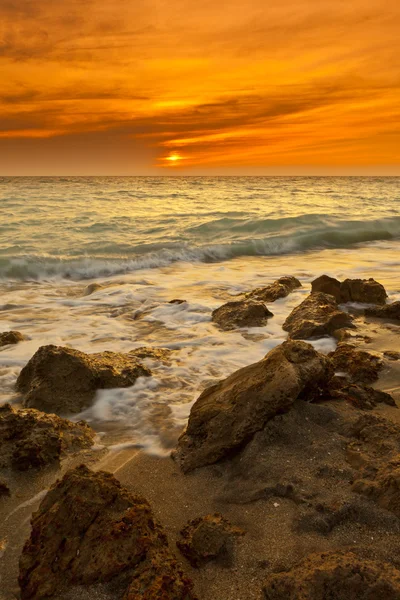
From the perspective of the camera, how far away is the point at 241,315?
6.32 metres

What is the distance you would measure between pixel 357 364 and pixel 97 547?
2.92m

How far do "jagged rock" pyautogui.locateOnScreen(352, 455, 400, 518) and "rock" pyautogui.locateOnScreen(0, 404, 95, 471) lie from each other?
1.88 m

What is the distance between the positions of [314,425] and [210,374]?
5.65 ft

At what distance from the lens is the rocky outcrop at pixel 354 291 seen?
23.0 feet

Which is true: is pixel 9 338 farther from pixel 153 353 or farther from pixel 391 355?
pixel 391 355

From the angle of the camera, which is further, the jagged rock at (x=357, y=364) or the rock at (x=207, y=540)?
the jagged rock at (x=357, y=364)

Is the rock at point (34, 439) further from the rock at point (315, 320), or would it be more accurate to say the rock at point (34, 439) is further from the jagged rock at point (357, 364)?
the rock at point (315, 320)

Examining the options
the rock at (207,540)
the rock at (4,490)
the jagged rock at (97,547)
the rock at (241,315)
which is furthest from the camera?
the rock at (241,315)

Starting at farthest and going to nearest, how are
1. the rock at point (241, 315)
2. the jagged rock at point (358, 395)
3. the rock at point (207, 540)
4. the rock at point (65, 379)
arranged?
the rock at point (241, 315)
the rock at point (65, 379)
the jagged rock at point (358, 395)
the rock at point (207, 540)

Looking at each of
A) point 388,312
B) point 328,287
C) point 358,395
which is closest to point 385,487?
point 358,395

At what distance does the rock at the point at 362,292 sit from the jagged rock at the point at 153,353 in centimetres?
308

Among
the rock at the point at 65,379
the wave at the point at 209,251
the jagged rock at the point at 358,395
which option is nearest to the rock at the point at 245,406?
the jagged rock at the point at 358,395

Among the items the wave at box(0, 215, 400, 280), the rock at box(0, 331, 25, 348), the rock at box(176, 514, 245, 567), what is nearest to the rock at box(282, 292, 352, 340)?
the rock at box(0, 331, 25, 348)

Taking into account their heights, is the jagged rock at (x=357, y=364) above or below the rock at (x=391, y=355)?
above
